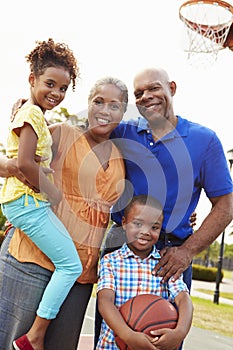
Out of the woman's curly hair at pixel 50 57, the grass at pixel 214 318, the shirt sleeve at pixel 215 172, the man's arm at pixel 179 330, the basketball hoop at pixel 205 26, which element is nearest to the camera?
the man's arm at pixel 179 330

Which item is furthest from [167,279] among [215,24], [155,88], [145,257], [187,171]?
[215,24]

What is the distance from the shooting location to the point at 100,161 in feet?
10.5

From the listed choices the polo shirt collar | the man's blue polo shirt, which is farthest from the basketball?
the polo shirt collar

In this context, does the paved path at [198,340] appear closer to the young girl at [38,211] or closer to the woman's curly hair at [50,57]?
the young girl at [38,211]

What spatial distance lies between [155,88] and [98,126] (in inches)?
21.4

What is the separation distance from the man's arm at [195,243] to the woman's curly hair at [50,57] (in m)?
1.21

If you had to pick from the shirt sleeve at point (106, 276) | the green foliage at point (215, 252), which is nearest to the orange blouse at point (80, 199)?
the shirt sleeve at point (106, 276)

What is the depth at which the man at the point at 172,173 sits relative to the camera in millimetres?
3438

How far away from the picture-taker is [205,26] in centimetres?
930

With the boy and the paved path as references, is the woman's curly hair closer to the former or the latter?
the boy

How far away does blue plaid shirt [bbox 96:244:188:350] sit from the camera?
3355 mm

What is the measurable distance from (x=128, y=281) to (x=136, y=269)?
0.28ft

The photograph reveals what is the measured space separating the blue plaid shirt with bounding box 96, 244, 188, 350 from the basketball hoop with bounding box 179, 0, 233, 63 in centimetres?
637

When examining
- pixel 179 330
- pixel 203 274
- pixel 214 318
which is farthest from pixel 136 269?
pixel 203 274
